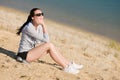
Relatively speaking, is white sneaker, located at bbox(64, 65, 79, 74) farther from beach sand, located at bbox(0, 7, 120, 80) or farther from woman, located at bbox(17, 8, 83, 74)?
beach sand, located at bbox(0, 7, 120, 80)

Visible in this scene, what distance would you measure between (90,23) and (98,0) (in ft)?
25.4

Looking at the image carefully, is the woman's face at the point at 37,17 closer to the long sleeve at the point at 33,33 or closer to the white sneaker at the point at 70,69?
the long sleeve at the point at 33,33

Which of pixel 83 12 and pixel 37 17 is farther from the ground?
pixel 83 12

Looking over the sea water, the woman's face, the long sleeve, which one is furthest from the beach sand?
the sea water

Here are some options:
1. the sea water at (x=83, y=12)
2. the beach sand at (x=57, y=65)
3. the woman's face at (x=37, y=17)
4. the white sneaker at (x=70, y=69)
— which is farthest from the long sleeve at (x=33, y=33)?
the sea water at (x=83, y=12)

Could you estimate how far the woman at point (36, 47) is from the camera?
841 centimetres

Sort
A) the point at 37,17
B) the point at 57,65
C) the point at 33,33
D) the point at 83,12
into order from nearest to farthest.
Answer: the point at 33,33, the point at 37,17, the point at 57,65, the point at 83,12

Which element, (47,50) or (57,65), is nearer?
(47,50)

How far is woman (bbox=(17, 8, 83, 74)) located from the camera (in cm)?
841

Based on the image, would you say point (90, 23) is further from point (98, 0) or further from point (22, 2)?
point (98, 0)

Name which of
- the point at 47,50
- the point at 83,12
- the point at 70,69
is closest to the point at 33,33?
the point at 47,50

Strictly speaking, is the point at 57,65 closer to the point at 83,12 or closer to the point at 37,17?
the point at 37,17

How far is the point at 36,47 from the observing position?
845cm

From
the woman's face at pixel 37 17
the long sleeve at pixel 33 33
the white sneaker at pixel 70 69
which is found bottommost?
the white sneaker at pixel 70 69
